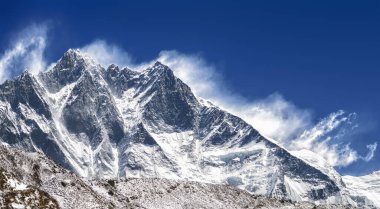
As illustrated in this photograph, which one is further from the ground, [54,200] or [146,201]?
[146,201]

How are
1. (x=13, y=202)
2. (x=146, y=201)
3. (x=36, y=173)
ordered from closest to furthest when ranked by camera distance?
(x=13, y=202)
(x=36, y=173)
(x=146, y=201)

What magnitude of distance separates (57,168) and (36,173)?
9.33 m

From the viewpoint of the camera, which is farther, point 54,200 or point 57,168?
point 57,168

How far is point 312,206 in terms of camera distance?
19462cm

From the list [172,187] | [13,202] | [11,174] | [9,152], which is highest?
[172,187]

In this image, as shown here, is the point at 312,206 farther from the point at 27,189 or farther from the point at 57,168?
the point at 27,189

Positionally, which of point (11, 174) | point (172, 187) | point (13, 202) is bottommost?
point (13, 202)

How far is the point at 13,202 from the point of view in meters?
111

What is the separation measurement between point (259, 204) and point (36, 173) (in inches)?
2872

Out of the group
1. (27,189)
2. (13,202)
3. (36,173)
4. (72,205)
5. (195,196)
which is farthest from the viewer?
(195,196)

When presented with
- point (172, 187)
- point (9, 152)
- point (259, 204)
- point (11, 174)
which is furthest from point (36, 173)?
point (259, 204)

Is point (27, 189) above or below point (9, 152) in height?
below

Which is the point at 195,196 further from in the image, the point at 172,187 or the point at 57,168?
the point at 57,168

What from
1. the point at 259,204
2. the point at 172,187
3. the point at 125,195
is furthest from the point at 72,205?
the point at 259,204
